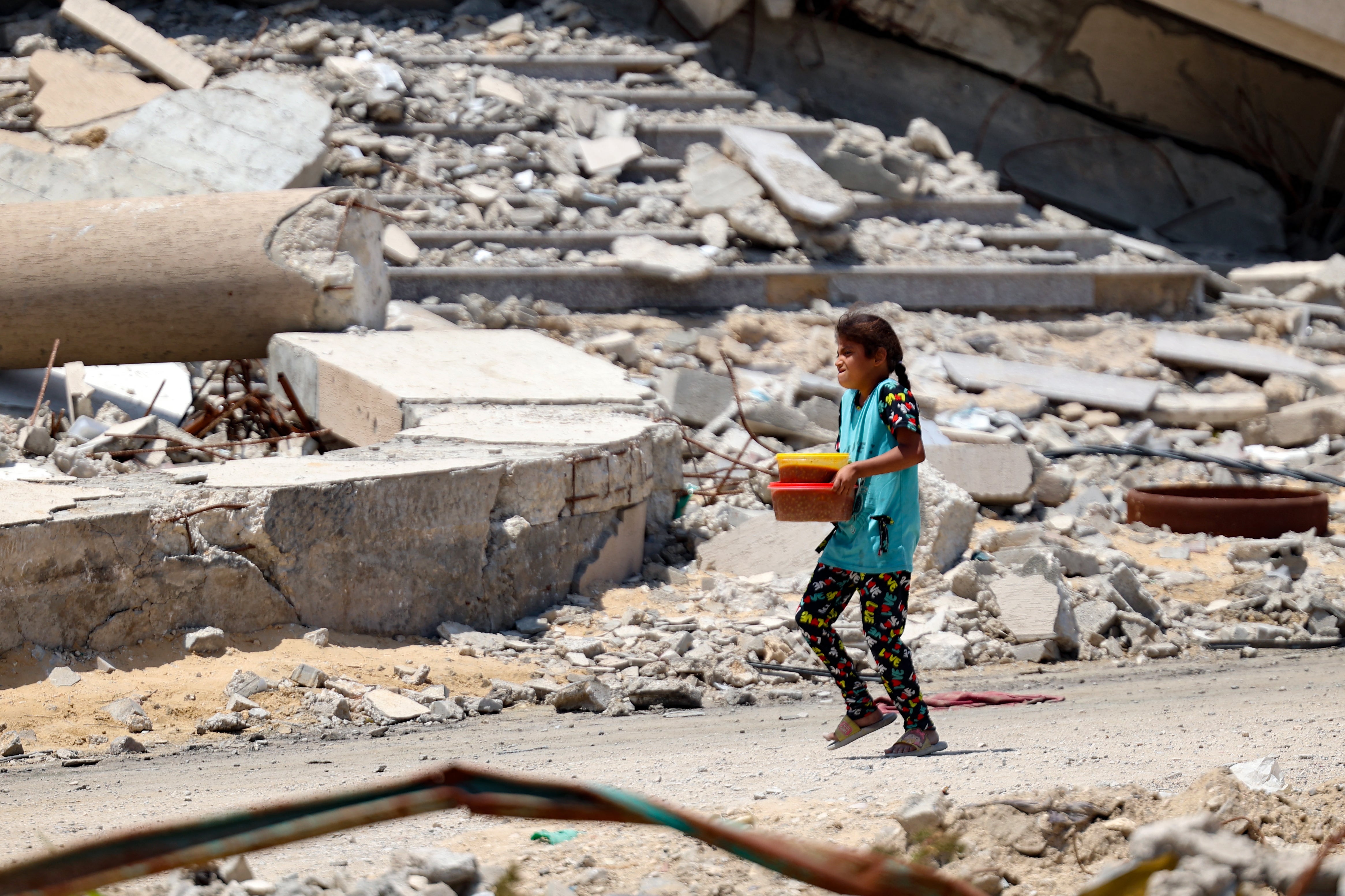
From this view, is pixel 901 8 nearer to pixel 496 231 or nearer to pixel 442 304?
pixel 496 231

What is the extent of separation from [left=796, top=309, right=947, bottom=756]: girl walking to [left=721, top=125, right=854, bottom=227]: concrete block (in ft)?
24.0

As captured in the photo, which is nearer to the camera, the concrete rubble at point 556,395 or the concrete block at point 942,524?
the concrete rubble at point 556,395

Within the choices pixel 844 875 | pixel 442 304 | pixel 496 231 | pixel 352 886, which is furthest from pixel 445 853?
pixel 496 231

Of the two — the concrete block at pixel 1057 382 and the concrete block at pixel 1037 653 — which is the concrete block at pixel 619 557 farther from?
the concrete block at pixel 1057 382

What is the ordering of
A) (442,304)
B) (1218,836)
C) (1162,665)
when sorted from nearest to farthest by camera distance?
(1218,836), (1162,665), (442,304)

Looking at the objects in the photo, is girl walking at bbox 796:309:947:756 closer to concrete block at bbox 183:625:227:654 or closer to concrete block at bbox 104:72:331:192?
concrete block at bbox 183:625:227:654

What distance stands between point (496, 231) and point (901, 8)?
627cm

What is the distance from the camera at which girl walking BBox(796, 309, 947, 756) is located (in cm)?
354

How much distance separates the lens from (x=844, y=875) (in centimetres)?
96

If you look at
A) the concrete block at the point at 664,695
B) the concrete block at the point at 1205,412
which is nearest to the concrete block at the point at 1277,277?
the concrete block at the point at 1205,412

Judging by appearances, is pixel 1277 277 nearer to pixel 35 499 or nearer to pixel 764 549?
pixel 764 549

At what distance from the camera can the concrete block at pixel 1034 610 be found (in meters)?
5.34

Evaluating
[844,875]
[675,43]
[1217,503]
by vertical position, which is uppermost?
[675,43]

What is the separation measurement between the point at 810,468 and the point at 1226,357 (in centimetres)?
782
